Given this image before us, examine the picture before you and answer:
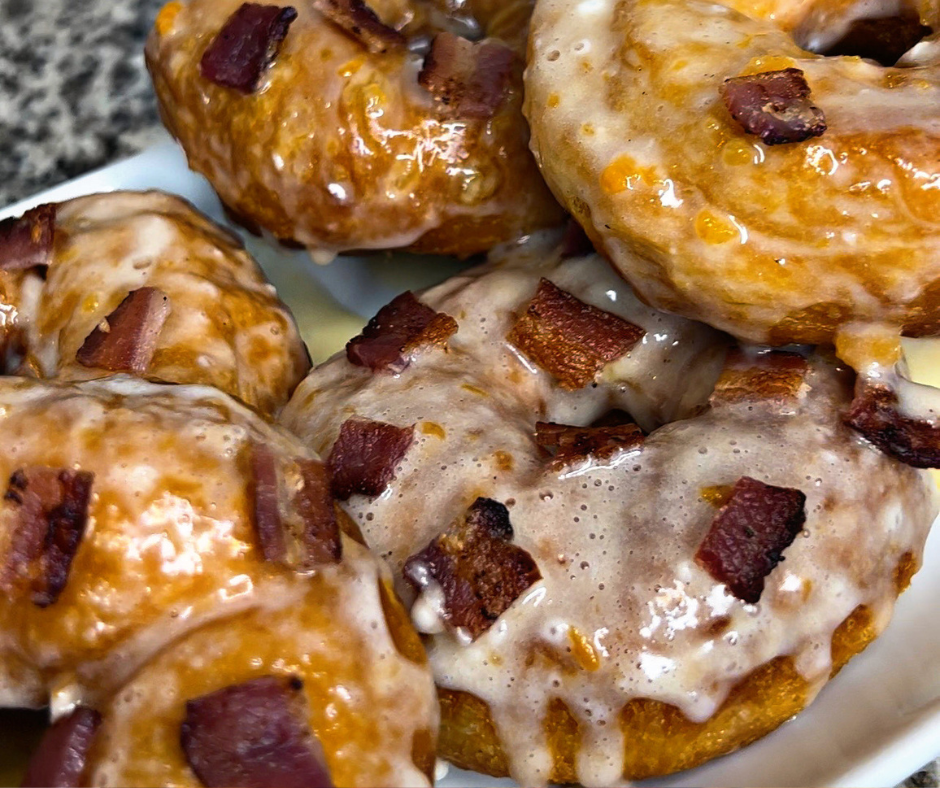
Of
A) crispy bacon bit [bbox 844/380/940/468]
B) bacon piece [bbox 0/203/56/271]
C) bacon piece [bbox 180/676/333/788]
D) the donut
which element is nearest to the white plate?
the donut

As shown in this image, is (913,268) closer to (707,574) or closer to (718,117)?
(718,117)

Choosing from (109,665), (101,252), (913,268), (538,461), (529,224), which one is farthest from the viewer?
(529,224)

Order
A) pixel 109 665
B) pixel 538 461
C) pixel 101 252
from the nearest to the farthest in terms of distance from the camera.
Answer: pixel 109 665, pixel 538 461, pixel 101 252

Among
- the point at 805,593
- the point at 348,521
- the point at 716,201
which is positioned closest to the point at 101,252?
the point at 348,521

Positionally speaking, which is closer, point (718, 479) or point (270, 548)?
point (270, 548)

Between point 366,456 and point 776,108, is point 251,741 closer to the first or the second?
point 366,456

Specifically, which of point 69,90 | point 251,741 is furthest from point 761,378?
point 69,90
